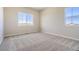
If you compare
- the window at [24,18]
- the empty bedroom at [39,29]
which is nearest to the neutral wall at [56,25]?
the empty bedroom at [39,29]

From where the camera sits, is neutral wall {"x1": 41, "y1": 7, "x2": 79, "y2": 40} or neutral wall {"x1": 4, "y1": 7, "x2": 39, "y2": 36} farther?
neutral wall {"x1": 41, "y1": 7, "x2": 79, "y2": 40}

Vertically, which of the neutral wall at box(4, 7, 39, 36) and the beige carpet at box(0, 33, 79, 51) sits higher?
the neutral wall at box(4, 7, 39, 36)

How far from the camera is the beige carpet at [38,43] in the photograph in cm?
117

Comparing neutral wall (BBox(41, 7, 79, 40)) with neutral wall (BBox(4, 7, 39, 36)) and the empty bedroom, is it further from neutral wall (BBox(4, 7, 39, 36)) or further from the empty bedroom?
neutral wall (BBox(4, 7, 39, 36))

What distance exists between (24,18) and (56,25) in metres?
0.61

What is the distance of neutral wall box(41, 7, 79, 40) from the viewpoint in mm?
1347

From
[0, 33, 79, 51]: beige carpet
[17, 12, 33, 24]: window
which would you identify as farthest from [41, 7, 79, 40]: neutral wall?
[17, 12, 33, 24]: window

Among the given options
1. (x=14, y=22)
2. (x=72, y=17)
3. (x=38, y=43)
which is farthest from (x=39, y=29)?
(x=72, y=17)

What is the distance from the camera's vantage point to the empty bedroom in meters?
1.17

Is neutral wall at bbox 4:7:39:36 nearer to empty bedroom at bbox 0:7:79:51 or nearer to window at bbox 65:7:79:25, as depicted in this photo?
empty bedroom at bbox 0:7:79:51

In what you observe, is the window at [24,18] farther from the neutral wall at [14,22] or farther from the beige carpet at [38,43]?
the beige carpet at [38,43]
